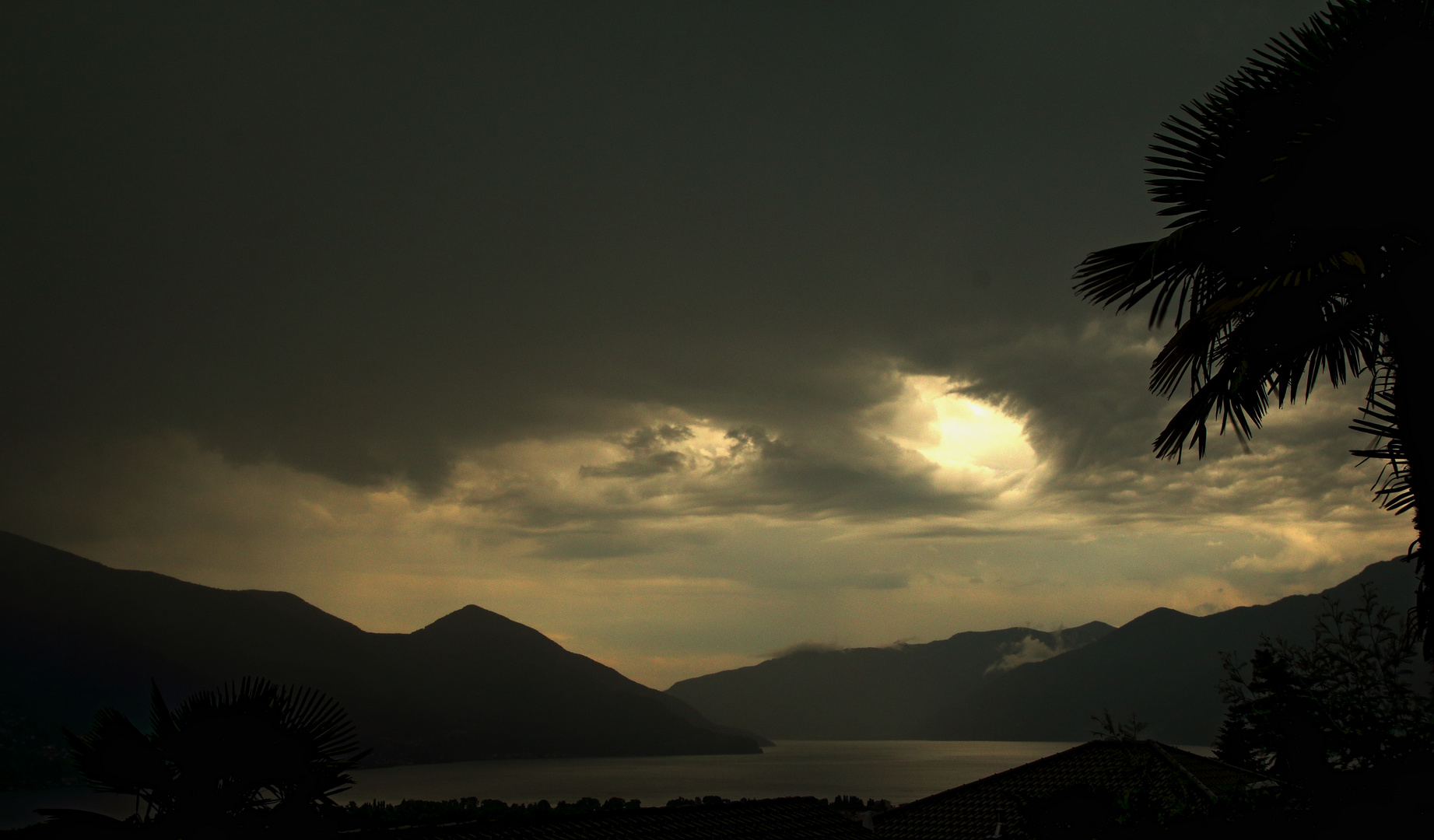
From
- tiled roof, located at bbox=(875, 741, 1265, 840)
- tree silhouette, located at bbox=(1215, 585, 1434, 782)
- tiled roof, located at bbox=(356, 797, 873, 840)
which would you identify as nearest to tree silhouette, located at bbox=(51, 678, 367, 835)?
tree silhouette, located at bbox=(1215, 585, 1434, 782)

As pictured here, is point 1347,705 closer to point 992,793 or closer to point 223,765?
point 223,765

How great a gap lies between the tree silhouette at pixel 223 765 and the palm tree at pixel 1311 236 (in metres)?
7.56

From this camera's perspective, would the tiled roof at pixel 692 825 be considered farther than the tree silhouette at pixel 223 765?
Yes

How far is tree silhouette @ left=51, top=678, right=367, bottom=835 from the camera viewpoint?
712cm

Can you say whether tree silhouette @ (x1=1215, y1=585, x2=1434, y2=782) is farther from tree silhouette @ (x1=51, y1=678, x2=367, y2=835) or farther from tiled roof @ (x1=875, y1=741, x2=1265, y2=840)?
tiled roof @ (x1=875, y1=741, x2=1265, y2=840)

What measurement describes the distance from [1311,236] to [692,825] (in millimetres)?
22611

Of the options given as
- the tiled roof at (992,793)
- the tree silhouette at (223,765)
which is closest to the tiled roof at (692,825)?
the tiled roof at (992,793)

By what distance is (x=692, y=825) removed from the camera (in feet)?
75.5

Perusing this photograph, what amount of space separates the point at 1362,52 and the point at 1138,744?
419 centimetres

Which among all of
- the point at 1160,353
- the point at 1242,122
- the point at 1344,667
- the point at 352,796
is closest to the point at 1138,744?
the point at 1344,667

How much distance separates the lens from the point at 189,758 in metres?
7.32

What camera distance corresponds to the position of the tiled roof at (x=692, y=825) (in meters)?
20.5

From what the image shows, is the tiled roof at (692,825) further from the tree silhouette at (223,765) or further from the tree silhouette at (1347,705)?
the tree silhouette at (1347,705)

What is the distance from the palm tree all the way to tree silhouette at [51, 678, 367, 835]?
298 inches
